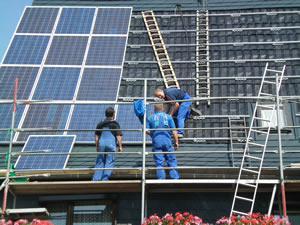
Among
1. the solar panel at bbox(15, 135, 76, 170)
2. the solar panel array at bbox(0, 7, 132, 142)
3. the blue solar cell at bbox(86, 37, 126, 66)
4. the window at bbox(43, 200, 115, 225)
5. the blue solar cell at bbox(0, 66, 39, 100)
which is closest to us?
the window at bbox(43, 200, 115, 225)

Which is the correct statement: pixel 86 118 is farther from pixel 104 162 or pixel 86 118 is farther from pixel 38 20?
pixel 38 20

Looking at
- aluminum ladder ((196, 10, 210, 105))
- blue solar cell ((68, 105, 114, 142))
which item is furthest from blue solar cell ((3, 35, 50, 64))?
aluminum ladder ((196, 10, 210, 105))

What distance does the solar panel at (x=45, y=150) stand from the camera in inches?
492

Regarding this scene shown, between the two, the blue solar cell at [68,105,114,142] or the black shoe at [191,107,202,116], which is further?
the black shoe at [191,107,202,116]

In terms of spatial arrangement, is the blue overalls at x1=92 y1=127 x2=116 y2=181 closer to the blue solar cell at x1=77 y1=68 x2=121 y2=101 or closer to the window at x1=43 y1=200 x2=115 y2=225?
the window at x1=43 y1=200 x2=115 y2=225

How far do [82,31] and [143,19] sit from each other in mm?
1925

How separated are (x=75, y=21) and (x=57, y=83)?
3.39 m

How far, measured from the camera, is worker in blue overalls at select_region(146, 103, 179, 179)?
11.8 meters

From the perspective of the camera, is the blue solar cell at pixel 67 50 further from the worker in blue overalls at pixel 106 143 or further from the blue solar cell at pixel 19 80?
the worker in blue overalls at pixel 106 143

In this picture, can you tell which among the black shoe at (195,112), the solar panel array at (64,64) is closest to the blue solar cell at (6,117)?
the solar panel array at (64,64)

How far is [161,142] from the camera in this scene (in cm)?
1199

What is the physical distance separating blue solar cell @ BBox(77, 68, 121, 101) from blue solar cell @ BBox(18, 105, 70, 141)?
687 mm

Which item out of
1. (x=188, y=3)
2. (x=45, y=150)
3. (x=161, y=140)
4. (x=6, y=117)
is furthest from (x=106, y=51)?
(x=161, y=140)

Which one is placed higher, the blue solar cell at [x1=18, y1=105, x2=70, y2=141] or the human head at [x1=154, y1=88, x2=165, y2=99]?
the human head at [x1=154, y1=88, x2=165, y2=99]
